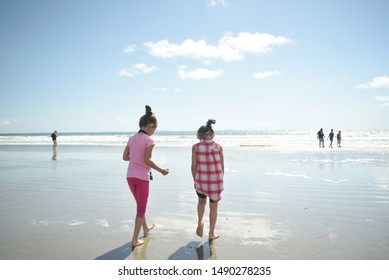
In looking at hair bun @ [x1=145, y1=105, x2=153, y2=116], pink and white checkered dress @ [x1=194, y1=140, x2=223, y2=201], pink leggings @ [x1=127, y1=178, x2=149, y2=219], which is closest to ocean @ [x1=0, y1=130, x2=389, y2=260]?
pink leggings @ [x1=127, y1=178, x2=149, y2=219]

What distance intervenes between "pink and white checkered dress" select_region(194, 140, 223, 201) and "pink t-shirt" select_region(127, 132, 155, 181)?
754 mm

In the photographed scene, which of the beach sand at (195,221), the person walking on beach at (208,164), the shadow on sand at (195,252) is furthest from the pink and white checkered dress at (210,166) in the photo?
the beach sand at (195,221)

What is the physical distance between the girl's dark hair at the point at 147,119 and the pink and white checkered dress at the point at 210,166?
78cm

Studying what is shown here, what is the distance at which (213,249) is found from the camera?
4008mm

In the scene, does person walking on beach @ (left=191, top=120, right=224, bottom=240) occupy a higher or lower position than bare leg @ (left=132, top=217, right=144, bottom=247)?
higher

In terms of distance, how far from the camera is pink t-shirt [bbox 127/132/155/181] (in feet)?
13.4

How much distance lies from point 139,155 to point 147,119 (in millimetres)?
557

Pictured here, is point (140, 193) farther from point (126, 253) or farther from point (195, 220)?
point (195, 220)

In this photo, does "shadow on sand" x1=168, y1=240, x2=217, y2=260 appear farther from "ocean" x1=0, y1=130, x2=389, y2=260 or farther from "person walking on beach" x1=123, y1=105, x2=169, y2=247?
"person walking on beach" x1=123, y1=105, x2=169, y2=247

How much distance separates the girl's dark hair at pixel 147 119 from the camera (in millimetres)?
4207

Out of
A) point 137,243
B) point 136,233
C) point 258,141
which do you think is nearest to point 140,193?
point 136,233

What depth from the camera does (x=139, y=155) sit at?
4.14m
